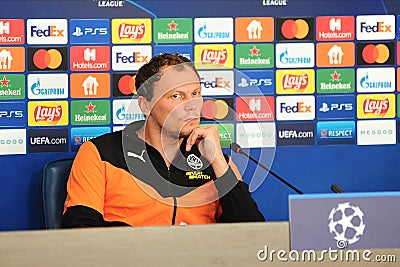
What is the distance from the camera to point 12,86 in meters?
2.57

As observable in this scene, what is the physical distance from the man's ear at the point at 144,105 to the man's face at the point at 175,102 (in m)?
0.05

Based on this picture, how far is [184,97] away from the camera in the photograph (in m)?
2.23

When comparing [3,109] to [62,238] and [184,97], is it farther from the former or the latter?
[62,238]

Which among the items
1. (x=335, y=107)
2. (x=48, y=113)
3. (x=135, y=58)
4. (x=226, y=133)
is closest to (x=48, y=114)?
(x=48, y=113)

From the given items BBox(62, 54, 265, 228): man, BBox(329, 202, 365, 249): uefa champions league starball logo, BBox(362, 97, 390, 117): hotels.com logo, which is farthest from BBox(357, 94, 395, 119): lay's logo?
BBox(329, 202, 365, 249): uefa champions league starball logo

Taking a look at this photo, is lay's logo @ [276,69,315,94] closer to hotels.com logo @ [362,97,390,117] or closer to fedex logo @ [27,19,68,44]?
hotels.com logo @ [362,97,390,117]

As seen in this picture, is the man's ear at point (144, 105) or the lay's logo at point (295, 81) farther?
the lay's logo at point (295, 81)

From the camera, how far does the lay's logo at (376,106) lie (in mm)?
2721

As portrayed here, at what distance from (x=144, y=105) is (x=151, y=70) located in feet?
0.43

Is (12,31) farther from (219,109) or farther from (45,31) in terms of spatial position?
(219,109)

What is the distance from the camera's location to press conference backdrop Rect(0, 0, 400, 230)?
2572 mm

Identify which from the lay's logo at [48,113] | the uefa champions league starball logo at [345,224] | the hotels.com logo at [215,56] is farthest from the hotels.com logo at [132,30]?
A: the uefa champions league starball logo at [345,224]

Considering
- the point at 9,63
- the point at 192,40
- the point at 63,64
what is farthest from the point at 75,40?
the point at 192,40

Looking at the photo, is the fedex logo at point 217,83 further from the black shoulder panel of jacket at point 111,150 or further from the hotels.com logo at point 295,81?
the black shoulder panel of jacket at point 111,150
